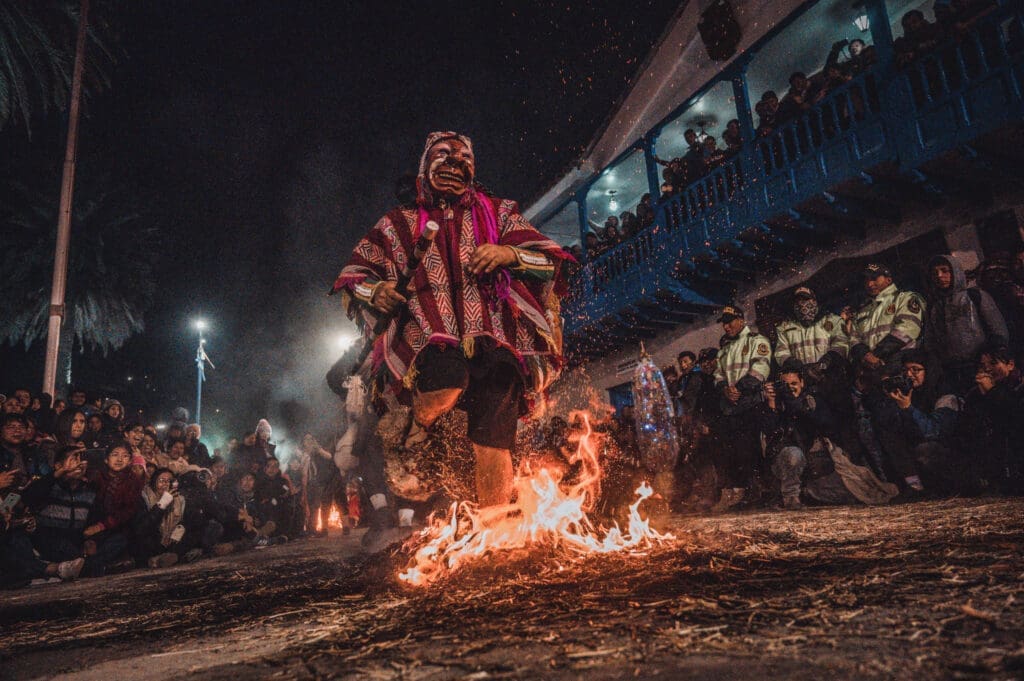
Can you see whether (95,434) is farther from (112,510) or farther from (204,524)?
(112,510)

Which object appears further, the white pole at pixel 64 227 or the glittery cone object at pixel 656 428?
the white pole at pixel 64 227

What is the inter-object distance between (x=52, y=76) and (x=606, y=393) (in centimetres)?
1586

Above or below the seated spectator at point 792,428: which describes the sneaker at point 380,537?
below

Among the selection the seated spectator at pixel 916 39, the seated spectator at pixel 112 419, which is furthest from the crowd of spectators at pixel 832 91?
the seated spectator at pixel 112 419

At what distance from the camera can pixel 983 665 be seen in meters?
1.00

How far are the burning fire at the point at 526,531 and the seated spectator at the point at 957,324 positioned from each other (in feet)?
15.3

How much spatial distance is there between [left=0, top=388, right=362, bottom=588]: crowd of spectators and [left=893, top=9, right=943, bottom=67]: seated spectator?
9.72m

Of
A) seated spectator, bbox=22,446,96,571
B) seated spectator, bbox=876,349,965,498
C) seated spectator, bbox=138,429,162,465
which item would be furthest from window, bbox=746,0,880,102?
seated spectator, bbox=138,429,162,465

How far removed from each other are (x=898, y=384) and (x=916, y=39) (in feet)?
16.9

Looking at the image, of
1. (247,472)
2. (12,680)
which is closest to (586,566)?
(12,680)

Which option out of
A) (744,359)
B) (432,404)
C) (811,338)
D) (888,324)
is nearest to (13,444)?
(432,404)

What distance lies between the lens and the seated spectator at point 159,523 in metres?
6.20

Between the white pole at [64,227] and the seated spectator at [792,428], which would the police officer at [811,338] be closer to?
the seated spectator at [792,428]

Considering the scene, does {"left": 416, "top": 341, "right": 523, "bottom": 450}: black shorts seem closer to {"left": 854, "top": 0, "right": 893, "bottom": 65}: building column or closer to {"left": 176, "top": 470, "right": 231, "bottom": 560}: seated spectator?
{"left": 176, "top": 470, "right": 231, "bottom": 560}: seated spectator
